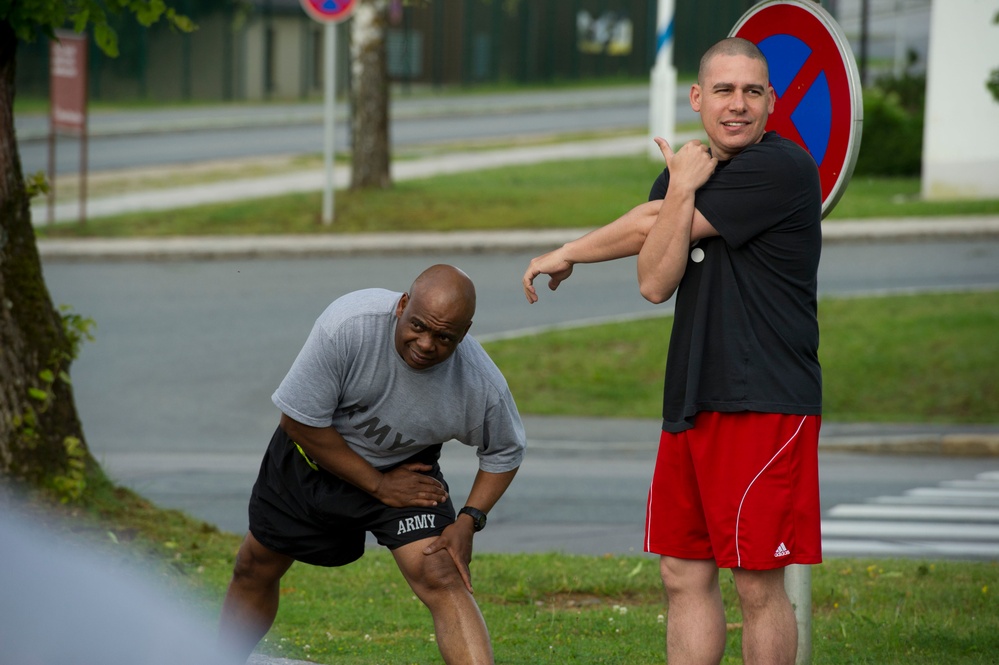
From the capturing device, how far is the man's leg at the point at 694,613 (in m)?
4.04

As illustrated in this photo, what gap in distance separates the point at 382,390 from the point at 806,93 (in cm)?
161

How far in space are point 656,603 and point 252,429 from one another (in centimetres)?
598

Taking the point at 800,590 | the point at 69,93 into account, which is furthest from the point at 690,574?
the point at 69,93

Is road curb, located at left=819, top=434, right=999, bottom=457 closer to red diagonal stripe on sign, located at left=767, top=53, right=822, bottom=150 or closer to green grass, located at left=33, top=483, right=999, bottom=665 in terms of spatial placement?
green grass, located at left=33, top=483, right=999, bottom=665

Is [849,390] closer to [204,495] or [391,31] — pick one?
[204,495]

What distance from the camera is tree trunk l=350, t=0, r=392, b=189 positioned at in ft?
72.2

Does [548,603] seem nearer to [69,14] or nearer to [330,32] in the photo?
[69,14]

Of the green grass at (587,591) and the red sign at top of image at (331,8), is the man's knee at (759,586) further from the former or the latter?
the red sign at top of image at (331,8)

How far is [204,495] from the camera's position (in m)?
9.33

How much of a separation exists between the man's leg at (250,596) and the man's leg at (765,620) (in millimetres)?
1482

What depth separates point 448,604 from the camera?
415 cm

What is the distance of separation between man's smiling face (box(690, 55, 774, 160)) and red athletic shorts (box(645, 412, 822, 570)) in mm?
764

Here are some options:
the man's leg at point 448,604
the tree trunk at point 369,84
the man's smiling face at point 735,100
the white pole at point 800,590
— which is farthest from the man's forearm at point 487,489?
the tree trunk at point 369,84

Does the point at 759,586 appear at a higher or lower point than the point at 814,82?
lower
